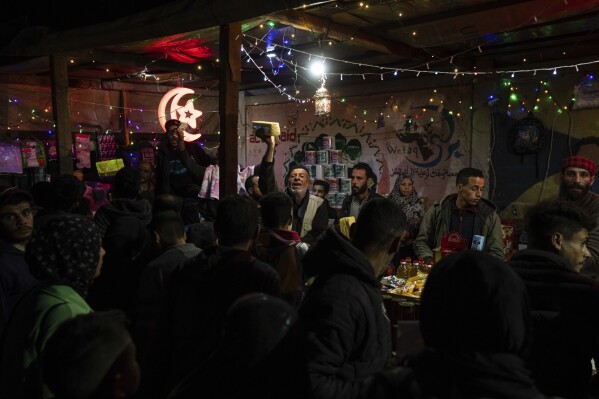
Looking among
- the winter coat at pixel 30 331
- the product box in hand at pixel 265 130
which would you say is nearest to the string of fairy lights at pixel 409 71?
the product box in hand at pixel 265 130

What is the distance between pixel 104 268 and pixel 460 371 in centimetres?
341

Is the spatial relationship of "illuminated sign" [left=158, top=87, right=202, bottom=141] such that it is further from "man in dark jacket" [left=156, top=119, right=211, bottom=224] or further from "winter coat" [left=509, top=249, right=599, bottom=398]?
"winter coat" [left=509, top=249, right=599, bottom=398]

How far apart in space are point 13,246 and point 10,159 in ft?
29.7

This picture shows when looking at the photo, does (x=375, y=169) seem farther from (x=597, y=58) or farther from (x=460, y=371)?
(x=460, y=371)

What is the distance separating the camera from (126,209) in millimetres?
4371

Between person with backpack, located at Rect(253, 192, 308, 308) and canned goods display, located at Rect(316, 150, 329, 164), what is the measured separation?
23.2 ft

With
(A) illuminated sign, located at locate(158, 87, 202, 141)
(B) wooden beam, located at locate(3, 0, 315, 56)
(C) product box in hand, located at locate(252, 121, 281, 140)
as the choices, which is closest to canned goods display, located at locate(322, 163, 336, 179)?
(A) illuminated sign, located at locate(158, 87, 202, 141)

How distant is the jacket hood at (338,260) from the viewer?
2.15m

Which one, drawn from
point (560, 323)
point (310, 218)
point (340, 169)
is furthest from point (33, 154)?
point (560, 323)

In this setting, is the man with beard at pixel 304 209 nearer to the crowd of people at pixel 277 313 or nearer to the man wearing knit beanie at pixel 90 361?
the crowd of people at pixel 277 313

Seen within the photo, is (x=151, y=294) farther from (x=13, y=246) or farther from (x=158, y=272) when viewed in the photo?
(x=13, y=246)

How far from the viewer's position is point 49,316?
2105mm

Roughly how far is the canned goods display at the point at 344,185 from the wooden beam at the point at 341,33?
3485 mm

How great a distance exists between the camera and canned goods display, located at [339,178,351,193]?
35.0 feet
